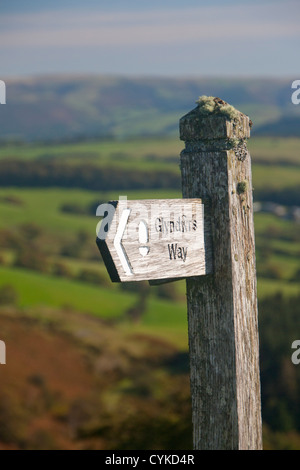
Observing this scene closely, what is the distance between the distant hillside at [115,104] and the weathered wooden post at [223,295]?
9354cm

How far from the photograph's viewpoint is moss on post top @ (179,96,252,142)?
302 centimetres

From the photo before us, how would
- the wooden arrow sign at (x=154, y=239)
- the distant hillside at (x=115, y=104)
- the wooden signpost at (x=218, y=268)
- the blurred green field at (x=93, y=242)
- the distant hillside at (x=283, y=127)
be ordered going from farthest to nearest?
the distant hillside at (x=115, y=104) < the distant hillside at (x=283, y=127) < the blurred green field at (x=93, y=242) < the wooden signpost at (x=218, y=268) < the wooden arrow sign at (x=154, y=239)

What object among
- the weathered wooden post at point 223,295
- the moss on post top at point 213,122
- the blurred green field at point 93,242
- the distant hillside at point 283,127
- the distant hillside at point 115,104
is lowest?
the weathered wooden post at point 223,295

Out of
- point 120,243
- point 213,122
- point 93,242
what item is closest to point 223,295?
point 120,243

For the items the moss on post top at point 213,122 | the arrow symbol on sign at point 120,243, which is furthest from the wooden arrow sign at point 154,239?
the moss on post top at point 213,122

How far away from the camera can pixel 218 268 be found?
9.91ft

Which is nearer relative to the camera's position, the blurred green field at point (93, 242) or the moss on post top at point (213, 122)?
the moss on post top at point (213, 122)

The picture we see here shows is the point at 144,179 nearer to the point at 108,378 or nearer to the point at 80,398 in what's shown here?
the point at 108,378

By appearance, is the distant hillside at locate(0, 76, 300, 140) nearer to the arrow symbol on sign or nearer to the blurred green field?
the blurred green field

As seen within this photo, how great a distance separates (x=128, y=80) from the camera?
16775 cm

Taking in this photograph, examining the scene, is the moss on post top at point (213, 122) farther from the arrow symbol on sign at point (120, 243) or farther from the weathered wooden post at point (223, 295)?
the arrow symbol on sign at point (120, 243)

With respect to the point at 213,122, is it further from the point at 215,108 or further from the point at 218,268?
the point at 218,268

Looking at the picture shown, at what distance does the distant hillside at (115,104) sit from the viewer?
110562 millimetres

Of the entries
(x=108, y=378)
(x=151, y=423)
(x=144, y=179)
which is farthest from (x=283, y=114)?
(x=151, y=423)
